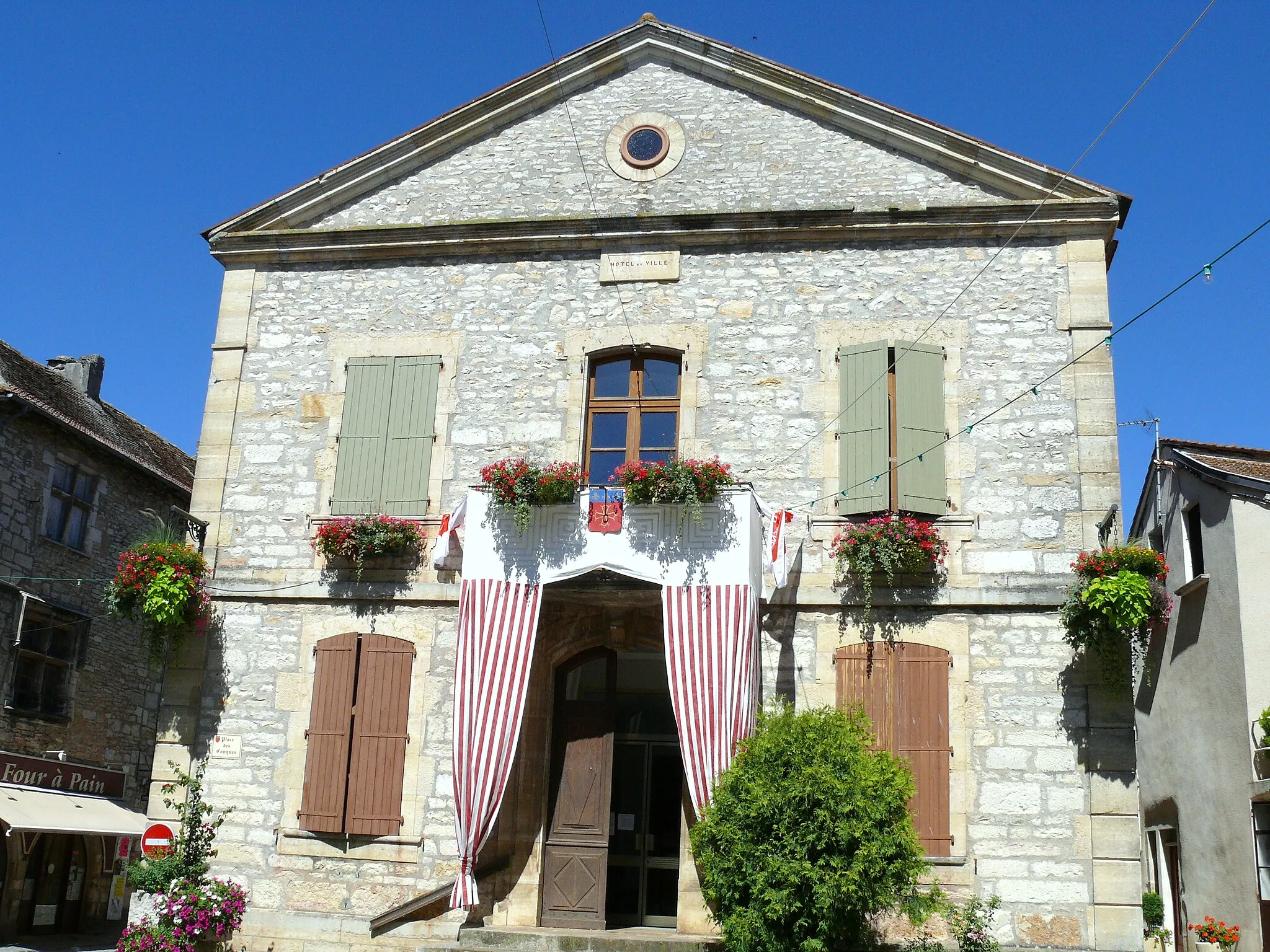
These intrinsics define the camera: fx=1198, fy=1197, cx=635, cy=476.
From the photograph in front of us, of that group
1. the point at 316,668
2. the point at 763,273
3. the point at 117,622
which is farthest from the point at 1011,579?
the point at 117,622

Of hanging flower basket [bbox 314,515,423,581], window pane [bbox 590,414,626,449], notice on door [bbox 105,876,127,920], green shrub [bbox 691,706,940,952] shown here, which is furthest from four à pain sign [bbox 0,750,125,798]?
green shrub [bbox 691,706,940,952]

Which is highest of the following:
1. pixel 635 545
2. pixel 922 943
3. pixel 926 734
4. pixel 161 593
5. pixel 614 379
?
pixel 614 379

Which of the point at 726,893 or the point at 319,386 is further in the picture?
the point at 319,386

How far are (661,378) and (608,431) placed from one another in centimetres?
73

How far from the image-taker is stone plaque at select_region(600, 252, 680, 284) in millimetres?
11625

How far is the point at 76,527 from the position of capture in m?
17.4

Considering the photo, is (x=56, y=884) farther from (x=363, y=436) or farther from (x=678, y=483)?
(x=678, y=483)

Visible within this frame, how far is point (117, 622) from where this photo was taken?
18297 mm

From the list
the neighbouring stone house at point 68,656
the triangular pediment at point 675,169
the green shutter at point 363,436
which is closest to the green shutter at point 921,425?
the triangular pediment at point 675,169

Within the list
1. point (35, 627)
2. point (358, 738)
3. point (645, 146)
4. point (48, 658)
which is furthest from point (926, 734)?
point (48, 658)

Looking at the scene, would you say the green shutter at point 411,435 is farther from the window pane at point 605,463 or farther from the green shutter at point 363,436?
the window pane at point 605,463

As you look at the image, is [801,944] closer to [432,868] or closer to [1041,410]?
[432,868]

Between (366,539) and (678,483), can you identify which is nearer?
(678,483)

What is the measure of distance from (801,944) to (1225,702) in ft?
23.7
